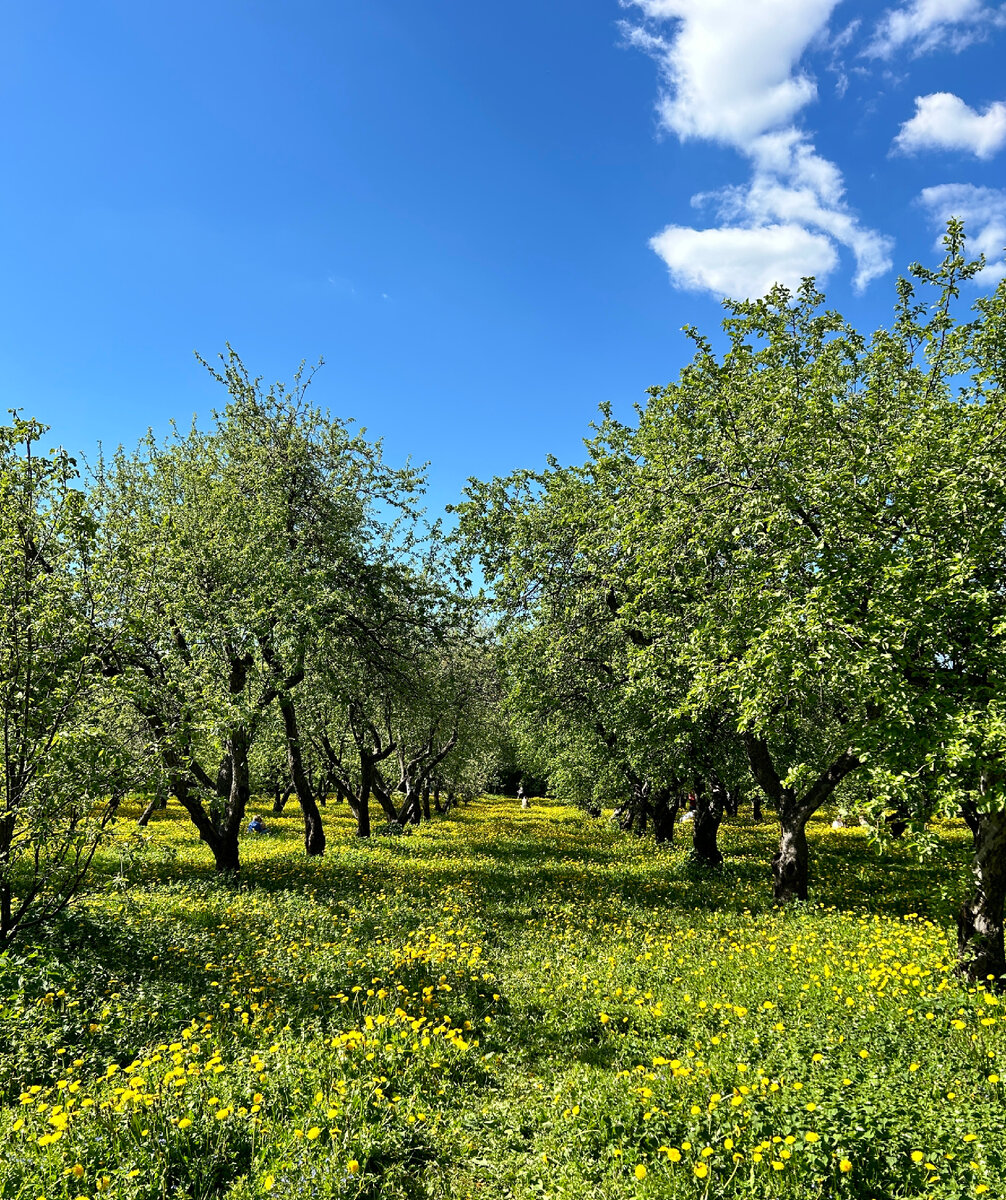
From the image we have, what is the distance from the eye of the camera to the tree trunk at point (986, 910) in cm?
941

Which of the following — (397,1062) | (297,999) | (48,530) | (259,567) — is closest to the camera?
(397,1062)

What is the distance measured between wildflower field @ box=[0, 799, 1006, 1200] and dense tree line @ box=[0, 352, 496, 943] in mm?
2433

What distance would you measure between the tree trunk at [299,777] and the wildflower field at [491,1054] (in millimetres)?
6516

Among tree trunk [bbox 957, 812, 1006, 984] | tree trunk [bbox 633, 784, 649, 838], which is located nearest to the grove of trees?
tree trunk [bbox 957, 812, 1006, 984]

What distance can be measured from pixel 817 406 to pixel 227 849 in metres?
18.3

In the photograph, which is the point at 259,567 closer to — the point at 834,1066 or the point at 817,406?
the point at 817,406

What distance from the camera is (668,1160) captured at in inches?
214

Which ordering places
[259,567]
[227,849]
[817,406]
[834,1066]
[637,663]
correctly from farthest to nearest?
[227,849]
[259,567]
[637,663]
[817,406]
[834,1066]

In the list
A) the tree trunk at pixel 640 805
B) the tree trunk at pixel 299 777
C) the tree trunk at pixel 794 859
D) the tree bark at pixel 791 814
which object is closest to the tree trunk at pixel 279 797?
the tree trunk at pixel 299 777

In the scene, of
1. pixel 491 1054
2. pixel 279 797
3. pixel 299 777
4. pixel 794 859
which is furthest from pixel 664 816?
pixel 279 797

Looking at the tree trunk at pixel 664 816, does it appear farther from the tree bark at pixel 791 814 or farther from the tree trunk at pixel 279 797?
the tree trunk at pixel 279 797

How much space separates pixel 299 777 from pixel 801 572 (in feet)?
56.4

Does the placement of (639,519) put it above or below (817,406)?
below

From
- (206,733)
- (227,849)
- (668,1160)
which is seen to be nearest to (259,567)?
(206,733)
